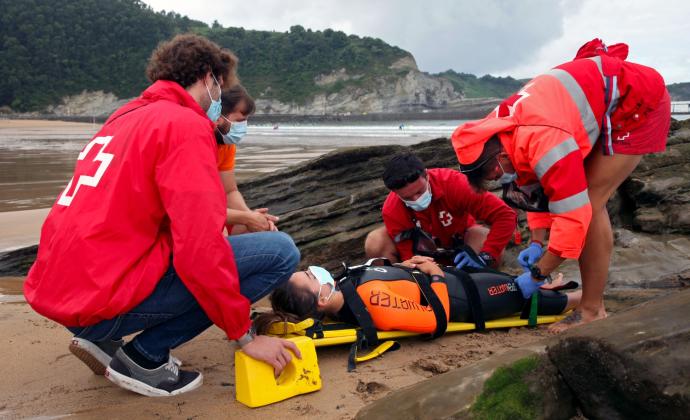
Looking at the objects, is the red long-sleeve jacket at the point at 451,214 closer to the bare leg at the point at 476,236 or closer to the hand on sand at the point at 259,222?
the bare leg at the point at 476,236

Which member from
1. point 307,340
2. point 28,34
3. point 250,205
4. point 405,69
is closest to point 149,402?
point 307,340

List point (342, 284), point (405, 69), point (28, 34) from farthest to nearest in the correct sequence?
point (405, 69) < point (28, 34) < point (342, 284)

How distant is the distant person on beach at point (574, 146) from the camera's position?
3.10 metres

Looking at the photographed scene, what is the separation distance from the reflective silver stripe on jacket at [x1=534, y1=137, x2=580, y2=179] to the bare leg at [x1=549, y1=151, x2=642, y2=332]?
490mm

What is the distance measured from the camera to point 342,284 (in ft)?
11.6

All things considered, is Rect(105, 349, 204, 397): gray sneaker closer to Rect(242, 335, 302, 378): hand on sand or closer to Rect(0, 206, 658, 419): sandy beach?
Rect(0, 206, 658, 419): sandy beach

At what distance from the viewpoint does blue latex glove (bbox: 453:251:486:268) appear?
4.30m

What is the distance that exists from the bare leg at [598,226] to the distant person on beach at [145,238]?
1.90 m

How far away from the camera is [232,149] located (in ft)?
13.7

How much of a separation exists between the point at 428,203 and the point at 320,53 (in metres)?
97.0

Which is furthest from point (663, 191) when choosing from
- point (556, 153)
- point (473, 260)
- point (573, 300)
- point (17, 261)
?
point (17, 261)

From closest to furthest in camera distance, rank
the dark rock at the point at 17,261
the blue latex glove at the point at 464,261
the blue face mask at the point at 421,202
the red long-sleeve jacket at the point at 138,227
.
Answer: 1. the red long-sleeve jacket at the point at 138,227
2. the blue latex glove at the point at 464,261
3. the blue face mask at the point at 421,202
4. the dark rock at the point at 17,261

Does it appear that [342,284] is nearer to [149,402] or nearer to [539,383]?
[149,402]

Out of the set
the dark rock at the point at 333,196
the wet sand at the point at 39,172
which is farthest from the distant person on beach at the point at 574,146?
the wet sand at the point at 39,172
